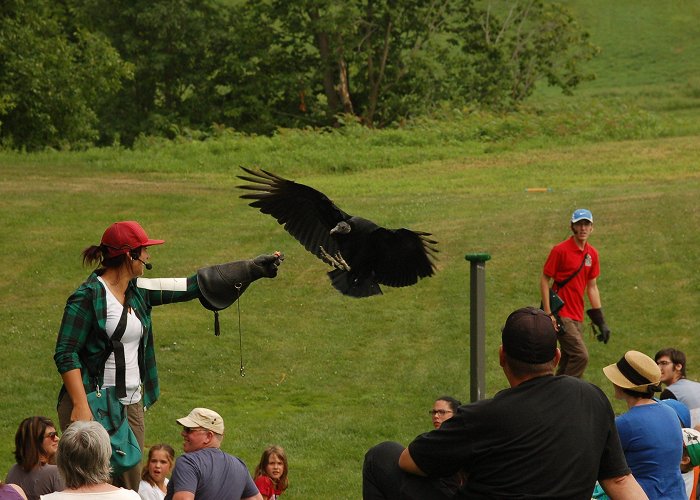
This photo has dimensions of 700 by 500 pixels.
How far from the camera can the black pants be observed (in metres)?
3.80

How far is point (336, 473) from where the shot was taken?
360 inches

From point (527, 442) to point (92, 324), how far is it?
7.94 feet

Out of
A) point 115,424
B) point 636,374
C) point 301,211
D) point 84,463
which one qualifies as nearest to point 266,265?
point 115,424

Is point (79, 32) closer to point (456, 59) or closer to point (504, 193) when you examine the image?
point (456, 59)

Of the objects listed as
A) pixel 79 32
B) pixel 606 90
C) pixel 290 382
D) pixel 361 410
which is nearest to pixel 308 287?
pixel 290 382

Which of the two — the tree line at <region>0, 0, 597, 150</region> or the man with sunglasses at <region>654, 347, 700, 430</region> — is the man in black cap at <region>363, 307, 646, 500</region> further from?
the tree line at <region>0, 0, 597, 150</region>

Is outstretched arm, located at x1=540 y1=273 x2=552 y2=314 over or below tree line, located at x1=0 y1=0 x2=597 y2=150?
below

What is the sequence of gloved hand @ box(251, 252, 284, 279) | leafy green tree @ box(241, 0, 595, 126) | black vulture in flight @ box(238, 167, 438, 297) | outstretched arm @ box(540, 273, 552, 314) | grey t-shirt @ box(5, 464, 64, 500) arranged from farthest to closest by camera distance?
leafy green tree @ box(241, 0, 595, 126) → outstretched arm @ box(540, 273, 552, 314) → black vulture in flight @ box(238, 167, 438, 297) → grey t-shirt @ box(5, 464, 64, 500) → gloved hand @ box(251, 252, 284, 279)

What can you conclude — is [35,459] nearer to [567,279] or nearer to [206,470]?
[206,470]

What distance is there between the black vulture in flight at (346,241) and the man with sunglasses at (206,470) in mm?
2508

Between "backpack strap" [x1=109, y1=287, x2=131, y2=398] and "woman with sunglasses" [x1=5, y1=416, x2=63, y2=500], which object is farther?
"woman with sunglasses" [x1=5, y1=416, x2=63, y2=500]

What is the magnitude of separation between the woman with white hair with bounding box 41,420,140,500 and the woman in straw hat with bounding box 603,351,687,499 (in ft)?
7.78

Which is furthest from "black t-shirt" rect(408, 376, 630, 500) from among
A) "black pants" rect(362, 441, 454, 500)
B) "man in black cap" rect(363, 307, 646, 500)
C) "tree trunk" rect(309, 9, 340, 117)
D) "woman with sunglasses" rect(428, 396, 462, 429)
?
"tree trunk" rect(309, 9, 340, 117)

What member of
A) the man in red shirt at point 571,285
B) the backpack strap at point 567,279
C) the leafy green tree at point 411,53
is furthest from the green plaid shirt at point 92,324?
the leafy green tree at point 411,53
